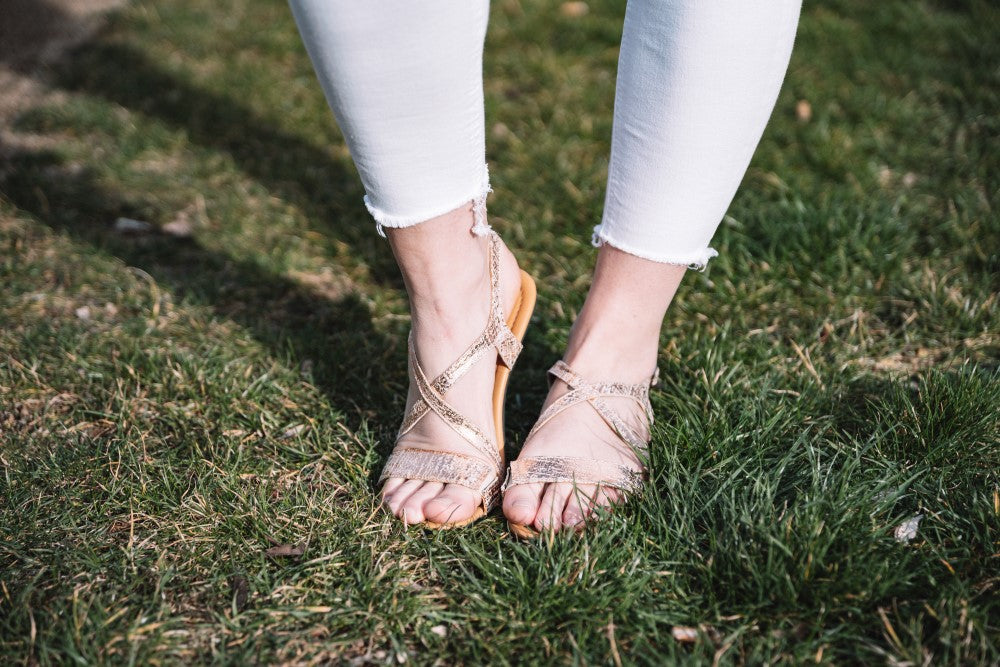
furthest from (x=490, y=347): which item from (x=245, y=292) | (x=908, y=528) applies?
(x=245, y=292)

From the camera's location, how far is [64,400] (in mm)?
1639

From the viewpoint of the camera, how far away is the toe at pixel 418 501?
4.26 feet

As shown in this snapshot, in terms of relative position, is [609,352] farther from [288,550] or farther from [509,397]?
[288,550]

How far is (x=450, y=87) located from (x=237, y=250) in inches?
53.4

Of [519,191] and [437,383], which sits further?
[519,191]

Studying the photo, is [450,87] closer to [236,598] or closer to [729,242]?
[236,598]

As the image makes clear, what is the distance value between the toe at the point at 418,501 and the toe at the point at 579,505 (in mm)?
226

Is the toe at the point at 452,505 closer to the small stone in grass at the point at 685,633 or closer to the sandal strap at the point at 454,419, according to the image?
the sandal strap at the point at 454,419

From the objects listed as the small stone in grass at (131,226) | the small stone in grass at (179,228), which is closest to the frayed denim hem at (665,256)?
the small stone in grass at (179,228)

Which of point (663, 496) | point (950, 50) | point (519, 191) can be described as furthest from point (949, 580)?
point (950, 50)

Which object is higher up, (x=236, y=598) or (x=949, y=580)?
(x=949, y=580)

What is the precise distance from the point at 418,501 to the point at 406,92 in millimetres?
681

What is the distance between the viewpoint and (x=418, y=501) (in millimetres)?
1312

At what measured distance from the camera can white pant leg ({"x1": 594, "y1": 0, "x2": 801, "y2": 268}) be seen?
109 cm
